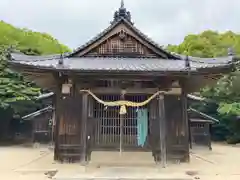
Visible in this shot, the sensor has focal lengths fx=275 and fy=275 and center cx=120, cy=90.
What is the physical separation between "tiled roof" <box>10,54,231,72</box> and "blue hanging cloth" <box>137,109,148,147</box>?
70.4 inches

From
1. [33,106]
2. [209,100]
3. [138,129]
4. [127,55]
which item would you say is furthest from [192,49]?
[138,129]

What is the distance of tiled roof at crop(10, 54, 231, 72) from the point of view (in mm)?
9296

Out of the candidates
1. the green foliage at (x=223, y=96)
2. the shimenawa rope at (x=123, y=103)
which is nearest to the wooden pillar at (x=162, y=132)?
the shimenawa rope at (x=123, y=103)

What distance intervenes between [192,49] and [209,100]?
812 centimetres

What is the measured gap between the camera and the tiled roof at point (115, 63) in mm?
9296

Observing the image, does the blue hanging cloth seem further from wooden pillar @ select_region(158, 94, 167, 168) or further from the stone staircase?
wooden pillar @ select_region(158, 94, 167, 168)

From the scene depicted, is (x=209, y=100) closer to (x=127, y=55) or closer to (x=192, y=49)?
(x=192, y=49)

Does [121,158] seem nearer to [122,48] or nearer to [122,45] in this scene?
[122,48]

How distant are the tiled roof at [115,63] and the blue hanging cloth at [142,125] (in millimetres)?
1788

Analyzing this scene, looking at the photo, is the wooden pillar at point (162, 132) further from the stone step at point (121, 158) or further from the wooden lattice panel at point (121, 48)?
the wooden lattice panel at point (121, 48)

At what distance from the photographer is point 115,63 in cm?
1062

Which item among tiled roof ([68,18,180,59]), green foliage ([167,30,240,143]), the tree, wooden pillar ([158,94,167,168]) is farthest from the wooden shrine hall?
green foliage ([167,30,240,143])

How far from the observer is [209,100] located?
2623 cm

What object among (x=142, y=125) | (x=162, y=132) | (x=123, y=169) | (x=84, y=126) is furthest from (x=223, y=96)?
(x=84, y=126)
